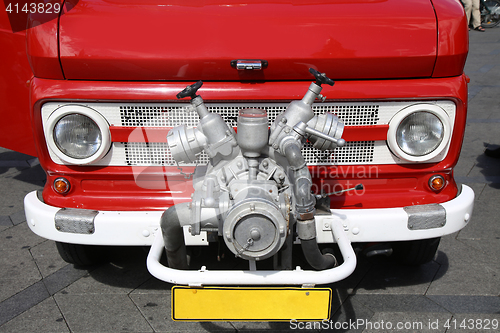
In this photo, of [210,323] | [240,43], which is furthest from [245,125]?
[210,323]

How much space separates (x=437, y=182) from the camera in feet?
7.92

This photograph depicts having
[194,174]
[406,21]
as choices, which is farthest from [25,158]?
[406,21]

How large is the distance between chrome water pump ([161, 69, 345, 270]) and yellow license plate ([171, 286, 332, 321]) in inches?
6.5

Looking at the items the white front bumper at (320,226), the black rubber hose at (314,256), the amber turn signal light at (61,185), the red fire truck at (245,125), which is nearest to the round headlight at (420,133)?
the red fire truck at (245,125)

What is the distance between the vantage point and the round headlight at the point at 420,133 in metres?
2.25

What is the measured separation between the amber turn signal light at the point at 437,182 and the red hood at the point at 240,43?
601 millimetres

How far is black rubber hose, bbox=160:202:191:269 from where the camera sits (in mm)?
2025

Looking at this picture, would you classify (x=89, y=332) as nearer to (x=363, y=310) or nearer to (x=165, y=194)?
(x=165, y=194)

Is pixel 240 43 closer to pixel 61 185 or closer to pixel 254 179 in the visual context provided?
pixel 254 179

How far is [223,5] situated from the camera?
7.38 ft

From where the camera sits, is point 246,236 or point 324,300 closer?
point 246,236

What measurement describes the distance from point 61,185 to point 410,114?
6.15 ft

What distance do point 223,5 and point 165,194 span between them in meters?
→ 1.04

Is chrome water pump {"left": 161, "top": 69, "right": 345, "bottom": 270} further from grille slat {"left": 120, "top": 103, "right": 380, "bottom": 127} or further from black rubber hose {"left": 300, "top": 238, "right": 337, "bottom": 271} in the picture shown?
grille slat {"left": 120, "top": 103, "right": 380, "bottom": 127}
